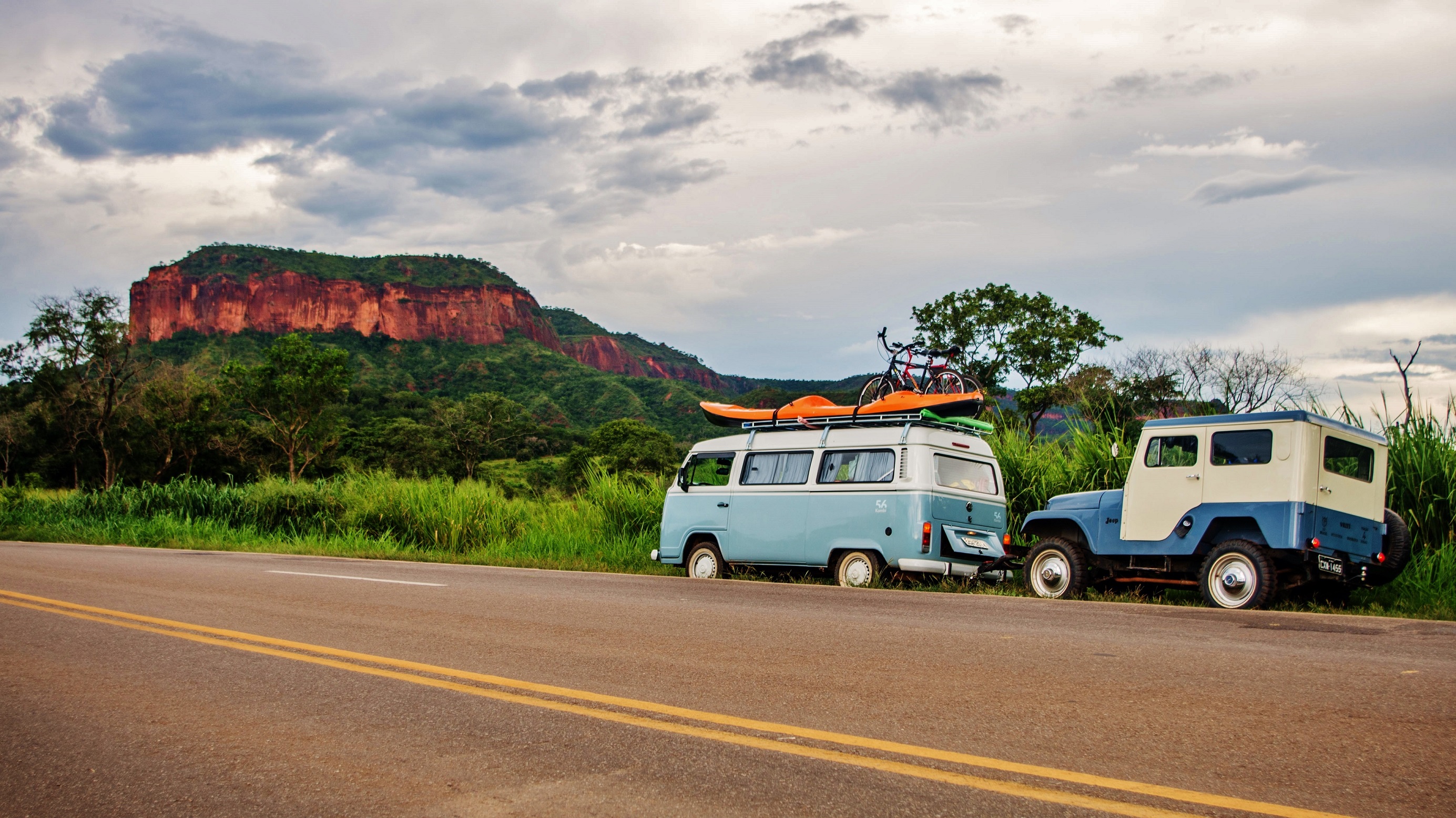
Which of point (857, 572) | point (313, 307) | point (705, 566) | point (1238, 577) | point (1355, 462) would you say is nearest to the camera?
point (1238, 577)

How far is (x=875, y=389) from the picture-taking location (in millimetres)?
15523

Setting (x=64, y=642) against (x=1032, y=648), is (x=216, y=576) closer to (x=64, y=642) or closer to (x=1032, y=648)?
(x=64, y=642)

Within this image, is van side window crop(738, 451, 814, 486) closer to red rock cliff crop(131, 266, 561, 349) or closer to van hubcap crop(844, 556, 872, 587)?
van hubcap crop(844, 556, 872, 587)

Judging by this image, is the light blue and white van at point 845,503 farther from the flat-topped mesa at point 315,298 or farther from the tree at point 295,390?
the flat-topped mesa at point 315,298

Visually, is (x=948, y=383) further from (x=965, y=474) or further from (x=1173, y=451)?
(x=1173, y=451)

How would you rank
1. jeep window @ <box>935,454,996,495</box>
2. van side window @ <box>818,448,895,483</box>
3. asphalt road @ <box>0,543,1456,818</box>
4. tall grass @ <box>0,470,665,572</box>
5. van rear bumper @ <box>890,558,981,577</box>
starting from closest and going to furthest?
asphalt road @ <box>0,543,1456,818</box> → van rear bumper @ <box>890,558,981,577</box> → van side window @ <box>818,448,895,483</box> → jeep window @ <box>935,454,996,495</box> → tall grass @ <box>0,470,665,572</box>

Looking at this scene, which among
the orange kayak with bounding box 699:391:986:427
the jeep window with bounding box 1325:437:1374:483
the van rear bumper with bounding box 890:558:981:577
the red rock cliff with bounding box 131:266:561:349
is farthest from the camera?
the red rock cliff with bounding box 131:266:561:349

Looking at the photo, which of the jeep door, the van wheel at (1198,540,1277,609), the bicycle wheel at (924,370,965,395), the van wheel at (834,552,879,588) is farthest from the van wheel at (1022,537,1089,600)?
the bicycle wheel at (924,370,965,395)

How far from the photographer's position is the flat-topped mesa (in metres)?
168

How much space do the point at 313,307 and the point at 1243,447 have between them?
18056 centimetres

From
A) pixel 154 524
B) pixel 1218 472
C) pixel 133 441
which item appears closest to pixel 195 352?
pixel 133 441

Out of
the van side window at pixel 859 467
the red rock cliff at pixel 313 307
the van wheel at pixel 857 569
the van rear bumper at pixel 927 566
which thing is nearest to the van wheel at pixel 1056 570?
the van rear bumper at pixel 927 566

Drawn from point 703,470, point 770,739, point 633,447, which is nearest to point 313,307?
point 633,447

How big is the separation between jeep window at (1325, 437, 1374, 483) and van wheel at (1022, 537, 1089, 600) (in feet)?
9.00
